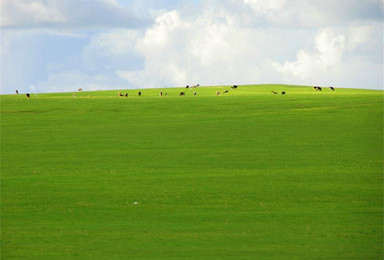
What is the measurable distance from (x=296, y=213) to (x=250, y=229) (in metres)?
2.33

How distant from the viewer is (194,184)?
23391 mm

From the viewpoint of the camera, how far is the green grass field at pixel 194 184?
16.9 metres

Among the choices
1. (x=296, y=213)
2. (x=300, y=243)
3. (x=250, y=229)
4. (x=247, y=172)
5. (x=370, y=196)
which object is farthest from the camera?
(x=247, y=172)

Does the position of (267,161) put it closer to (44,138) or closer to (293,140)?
(293,140)

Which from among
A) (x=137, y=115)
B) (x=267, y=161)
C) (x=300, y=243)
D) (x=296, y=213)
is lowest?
(x=300, y=243)

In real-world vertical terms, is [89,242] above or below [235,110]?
below

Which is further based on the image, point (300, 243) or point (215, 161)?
point (215, 161)

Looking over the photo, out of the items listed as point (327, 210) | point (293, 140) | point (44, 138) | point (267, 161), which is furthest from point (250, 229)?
point (44, 138)

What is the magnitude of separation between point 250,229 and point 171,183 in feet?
20.5

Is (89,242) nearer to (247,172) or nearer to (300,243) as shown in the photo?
(300,243)

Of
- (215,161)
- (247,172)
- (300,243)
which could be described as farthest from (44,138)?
(300,243)

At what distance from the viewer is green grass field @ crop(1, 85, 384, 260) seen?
16.9m

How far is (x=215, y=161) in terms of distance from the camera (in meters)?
27.7

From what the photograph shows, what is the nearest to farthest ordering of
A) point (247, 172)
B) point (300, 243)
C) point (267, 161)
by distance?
point (300, 243) < point (247, 172) < point (267, 161)
